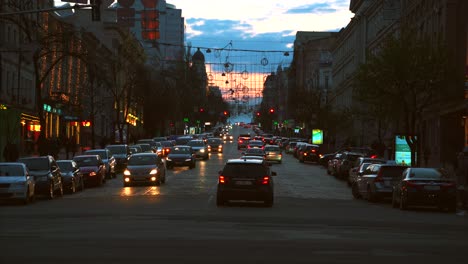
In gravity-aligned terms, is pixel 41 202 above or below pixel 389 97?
below

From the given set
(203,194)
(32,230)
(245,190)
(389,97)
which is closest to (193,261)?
(32,230)

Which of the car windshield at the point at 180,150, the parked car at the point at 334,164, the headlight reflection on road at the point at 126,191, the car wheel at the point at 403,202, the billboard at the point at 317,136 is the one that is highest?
the billboard at the point at 317,136

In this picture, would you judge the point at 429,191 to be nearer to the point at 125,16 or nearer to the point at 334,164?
the point at 334,164

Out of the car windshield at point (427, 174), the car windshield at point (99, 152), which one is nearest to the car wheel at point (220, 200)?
the car windshield at point (427, 174)

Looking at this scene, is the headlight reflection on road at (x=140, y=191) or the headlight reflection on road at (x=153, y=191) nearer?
the headlight reflection on road at (x=140, y=191)

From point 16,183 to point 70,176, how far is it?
25.1 ft

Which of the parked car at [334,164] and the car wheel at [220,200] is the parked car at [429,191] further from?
the parked car at [334,164]

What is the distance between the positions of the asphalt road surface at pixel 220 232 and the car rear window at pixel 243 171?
3.43ft

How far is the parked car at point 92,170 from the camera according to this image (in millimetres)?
42281

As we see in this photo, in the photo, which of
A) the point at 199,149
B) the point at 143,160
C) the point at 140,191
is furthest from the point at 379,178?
the point at 199,149

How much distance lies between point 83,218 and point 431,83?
110ft

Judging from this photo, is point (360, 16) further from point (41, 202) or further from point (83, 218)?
point (83, 218)

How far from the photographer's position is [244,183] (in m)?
29.0

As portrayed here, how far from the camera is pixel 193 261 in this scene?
13.8 meters
